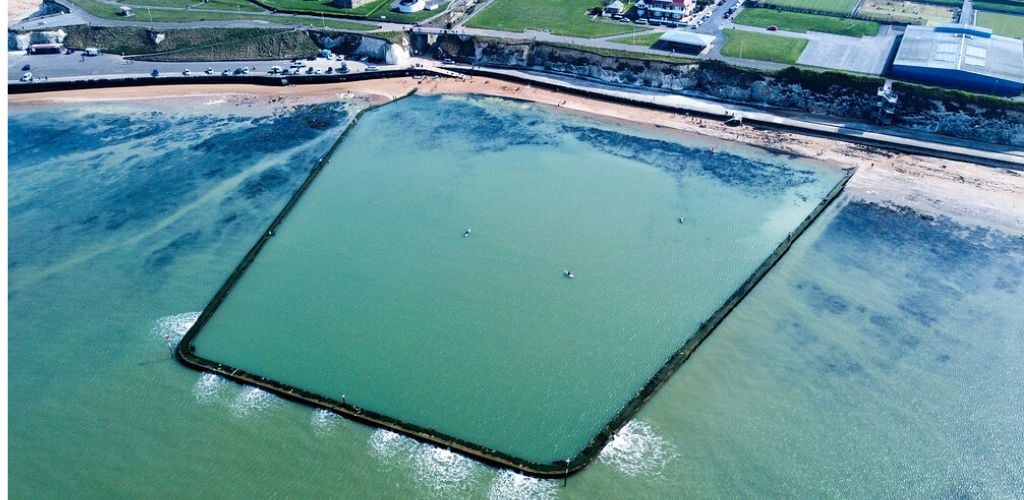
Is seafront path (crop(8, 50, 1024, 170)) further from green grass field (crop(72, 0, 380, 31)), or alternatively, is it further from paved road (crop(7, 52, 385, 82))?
green grass field (crop(72, 0, 380, 31))

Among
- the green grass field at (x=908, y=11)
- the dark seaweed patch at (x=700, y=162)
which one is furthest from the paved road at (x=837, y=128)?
the green grass field at (x=908, y=11)

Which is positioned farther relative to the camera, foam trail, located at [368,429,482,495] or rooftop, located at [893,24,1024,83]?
rooftop, located at [893,24,1024,83]

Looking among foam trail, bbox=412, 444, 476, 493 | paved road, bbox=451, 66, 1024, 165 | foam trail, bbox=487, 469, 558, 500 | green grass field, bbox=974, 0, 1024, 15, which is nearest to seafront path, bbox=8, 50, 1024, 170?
paved road, bbox=451, 66, 1024, 165

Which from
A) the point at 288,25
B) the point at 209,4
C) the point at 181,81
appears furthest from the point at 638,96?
the point at 209,4

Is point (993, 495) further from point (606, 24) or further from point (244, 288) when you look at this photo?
point (606, 24)

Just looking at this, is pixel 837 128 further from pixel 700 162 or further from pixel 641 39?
pixel 641 39

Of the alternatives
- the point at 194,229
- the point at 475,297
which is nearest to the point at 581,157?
the point at 475,297

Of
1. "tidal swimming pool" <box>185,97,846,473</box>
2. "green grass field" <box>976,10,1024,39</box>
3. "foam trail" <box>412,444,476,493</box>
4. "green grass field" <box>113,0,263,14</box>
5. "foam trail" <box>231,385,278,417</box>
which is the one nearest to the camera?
"foam trail" <box>412,444,476,493</box>
